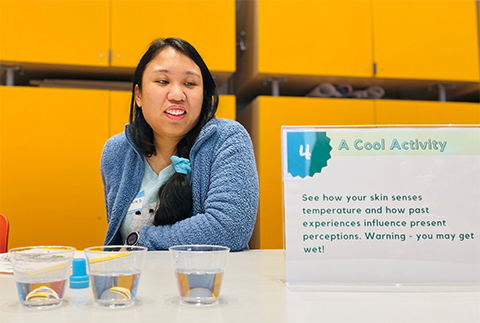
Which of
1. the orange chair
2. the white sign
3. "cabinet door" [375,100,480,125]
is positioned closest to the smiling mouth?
the orange chair

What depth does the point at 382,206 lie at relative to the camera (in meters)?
0.69

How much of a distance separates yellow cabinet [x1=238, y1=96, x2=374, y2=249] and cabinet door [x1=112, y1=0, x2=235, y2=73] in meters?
0.35

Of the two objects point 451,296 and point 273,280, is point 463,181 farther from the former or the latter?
point 273,280

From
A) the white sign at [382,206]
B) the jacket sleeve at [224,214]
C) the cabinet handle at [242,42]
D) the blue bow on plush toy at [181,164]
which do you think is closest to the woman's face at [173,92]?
the blue bow on plush toy at [181,164]

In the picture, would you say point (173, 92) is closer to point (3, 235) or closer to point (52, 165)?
point (3, 235)

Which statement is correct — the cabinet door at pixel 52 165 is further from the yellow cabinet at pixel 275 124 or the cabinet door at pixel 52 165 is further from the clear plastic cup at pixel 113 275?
the clear plastic cup at pixel 113 275

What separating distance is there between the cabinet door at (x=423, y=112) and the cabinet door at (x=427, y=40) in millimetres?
163

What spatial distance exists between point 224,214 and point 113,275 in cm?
65

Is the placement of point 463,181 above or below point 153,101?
below

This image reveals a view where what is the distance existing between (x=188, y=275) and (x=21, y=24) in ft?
7.25

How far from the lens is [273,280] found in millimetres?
726

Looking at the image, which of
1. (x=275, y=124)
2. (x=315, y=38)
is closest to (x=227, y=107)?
(x=275, y=124)

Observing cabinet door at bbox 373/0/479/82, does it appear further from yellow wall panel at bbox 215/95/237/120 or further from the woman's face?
the woman's face

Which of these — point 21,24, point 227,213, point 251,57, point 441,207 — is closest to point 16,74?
point 21,24
